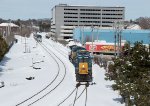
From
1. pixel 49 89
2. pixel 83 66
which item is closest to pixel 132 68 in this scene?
pixel 49 89

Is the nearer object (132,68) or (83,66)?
(132,68)

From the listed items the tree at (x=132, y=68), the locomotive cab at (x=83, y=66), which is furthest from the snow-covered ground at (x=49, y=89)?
the tree at (x=132, y=68)

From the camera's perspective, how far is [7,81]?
48.2m

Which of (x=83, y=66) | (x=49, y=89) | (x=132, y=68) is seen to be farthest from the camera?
(x=83, y=66)

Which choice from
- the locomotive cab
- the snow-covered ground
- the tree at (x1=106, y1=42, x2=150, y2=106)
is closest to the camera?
the tree at (x1=106, y1=42, x2=150, y2=106)

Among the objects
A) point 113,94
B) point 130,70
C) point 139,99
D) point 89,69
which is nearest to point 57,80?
point 89,69

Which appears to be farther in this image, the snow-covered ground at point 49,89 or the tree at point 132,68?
the snow-covered ground at point 49,89

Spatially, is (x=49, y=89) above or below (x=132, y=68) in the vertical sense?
below

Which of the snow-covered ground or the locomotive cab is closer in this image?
the snow-covered ground

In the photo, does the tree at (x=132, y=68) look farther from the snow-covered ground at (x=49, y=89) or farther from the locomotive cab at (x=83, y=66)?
the locomotive cab at (x=83, y=66)

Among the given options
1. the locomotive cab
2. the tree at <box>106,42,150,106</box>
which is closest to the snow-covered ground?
the locomotive cab

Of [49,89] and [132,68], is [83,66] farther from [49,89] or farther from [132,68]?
[132,68]

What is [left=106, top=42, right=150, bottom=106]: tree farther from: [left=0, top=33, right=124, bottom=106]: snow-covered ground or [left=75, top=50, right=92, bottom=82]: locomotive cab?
[left=75, top=50, right=92, bottom=82]: locomotive cab

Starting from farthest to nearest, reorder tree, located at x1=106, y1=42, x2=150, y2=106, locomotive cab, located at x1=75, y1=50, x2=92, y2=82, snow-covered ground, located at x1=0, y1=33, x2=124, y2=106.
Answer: locomotive cab, located at x1=75, y1=50, x2=92, y2=82 < snow-covered ground, located at x1=0, y1=33, x2=124, y2=106 < tree, located at x1=106, y1=42, x2=150, y2=106
